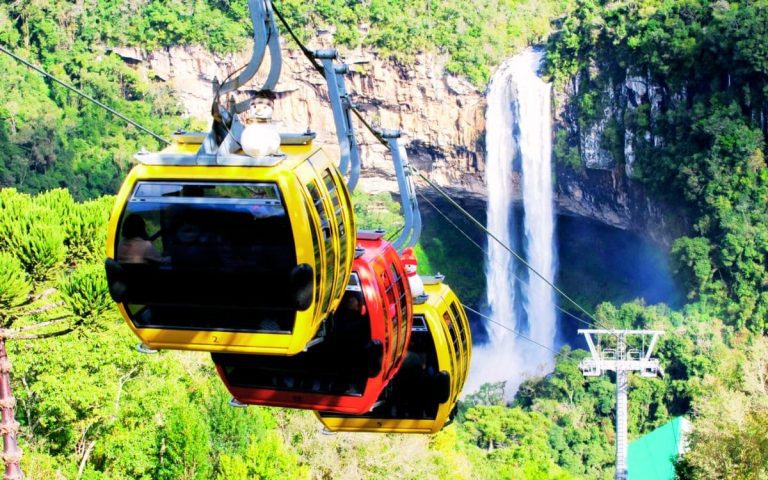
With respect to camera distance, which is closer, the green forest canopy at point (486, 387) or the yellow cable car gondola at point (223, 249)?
the yellow cable car gondola at point (223, 249)

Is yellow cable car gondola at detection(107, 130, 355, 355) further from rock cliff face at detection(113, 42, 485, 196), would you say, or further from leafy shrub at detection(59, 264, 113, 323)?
rock cliff face at detection(113, 42, 485, 196)

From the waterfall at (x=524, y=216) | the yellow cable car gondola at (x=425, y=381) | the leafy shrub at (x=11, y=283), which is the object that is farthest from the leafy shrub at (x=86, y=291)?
the waterfall at (x=524, y=216)

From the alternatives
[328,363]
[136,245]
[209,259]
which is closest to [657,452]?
[328,363]

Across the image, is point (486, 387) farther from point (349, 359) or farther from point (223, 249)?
point (223, 249)

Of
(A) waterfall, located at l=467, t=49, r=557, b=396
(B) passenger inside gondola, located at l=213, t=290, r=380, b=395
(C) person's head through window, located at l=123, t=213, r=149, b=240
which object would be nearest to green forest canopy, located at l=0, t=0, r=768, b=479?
(A) waterfall, located at l=467, t=49, r=557, b=396

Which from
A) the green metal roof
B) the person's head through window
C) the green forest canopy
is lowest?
the green metal roof

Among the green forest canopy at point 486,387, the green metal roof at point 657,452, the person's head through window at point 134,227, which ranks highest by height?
the person's head through window at point 134,227

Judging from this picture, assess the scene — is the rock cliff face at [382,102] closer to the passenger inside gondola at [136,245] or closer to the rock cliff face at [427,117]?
the rock cliff face at [427,117]

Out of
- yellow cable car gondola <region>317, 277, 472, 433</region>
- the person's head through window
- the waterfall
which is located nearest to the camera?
the person's head through window
